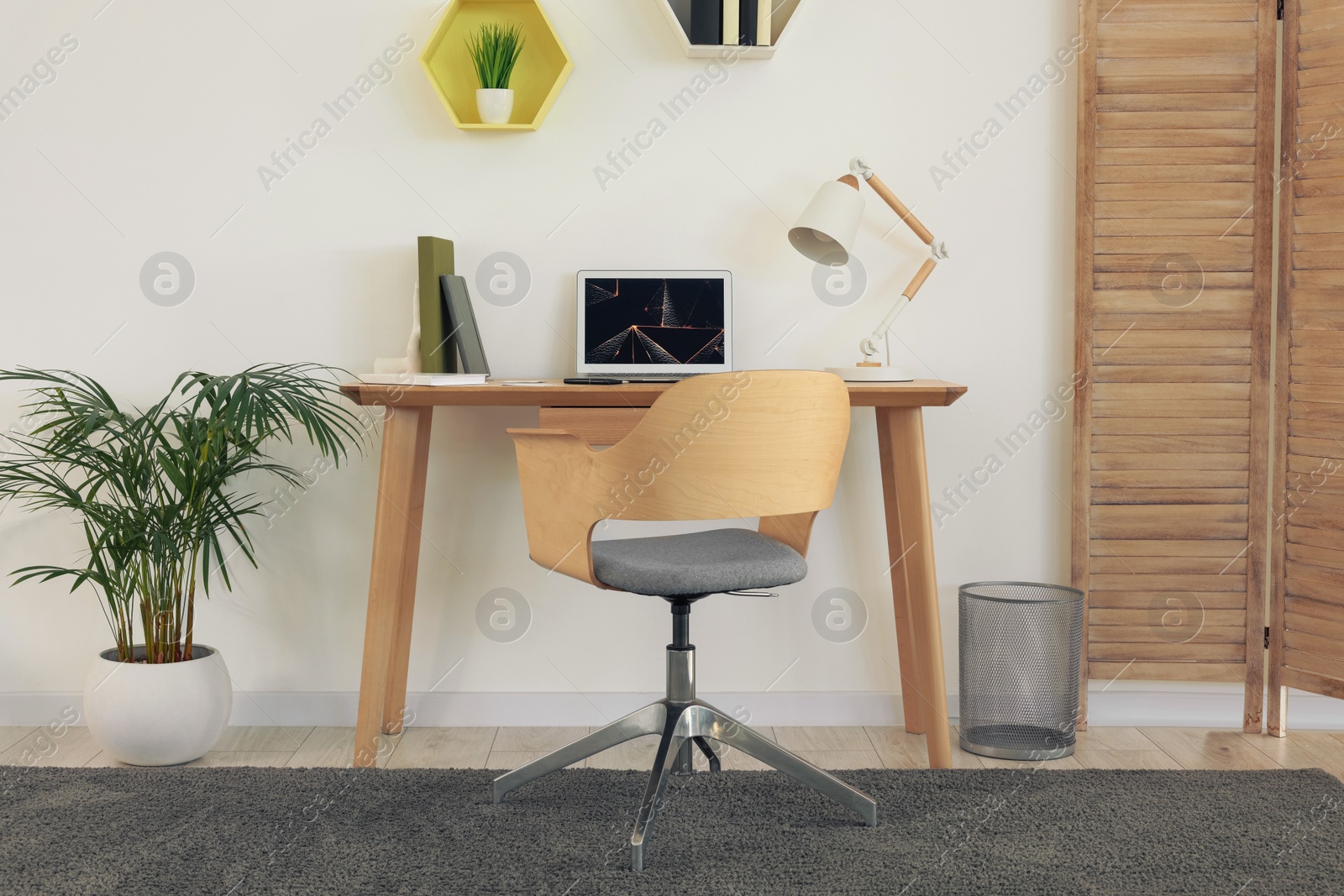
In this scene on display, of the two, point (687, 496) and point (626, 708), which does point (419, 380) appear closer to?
point (687, 496)

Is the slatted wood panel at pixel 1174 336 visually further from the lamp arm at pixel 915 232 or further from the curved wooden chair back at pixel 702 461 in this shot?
the curved wooden chair back at pixel 702 461

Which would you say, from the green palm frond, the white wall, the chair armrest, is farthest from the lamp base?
the green palm frond

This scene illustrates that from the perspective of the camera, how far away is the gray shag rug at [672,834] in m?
1.63

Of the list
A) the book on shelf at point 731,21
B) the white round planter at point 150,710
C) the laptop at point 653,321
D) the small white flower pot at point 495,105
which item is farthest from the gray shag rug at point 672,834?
the book on shelf at point 731,21

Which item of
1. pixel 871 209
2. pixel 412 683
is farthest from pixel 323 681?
pixel 871 209

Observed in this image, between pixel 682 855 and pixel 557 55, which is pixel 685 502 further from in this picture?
pixel 557 55

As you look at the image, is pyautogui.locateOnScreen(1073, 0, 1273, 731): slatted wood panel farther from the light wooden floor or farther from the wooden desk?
the wooden desk

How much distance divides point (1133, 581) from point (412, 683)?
1.76 meters

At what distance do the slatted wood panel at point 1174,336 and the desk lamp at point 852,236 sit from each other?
0.41 meters

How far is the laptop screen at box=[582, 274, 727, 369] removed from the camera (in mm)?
2420

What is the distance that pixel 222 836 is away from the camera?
1792 millimetres

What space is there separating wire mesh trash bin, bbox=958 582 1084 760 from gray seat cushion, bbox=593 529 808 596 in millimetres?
644

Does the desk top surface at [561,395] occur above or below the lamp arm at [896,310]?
below

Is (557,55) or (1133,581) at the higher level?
(557,55)
